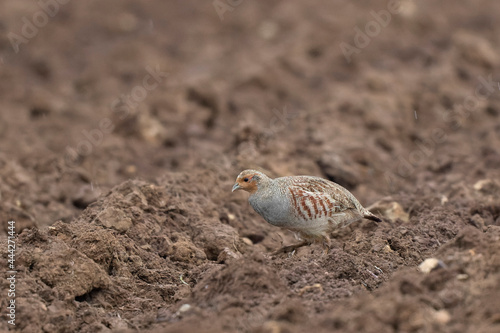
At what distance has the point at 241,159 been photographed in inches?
310

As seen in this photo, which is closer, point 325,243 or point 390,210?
point 325,243

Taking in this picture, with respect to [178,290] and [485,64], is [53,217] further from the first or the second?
[485,64]

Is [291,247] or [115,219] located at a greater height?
[291,247]

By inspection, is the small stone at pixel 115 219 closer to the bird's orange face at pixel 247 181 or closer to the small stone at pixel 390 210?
the bird's orange face at pixel 247 181

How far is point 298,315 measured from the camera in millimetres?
3756

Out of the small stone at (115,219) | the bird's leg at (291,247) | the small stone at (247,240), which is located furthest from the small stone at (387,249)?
the small stone at (115,219)

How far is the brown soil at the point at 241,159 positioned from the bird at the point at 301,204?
0.23 m

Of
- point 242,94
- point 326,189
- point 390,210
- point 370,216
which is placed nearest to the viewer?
point 326,189

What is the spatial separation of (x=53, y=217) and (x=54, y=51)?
7.28m

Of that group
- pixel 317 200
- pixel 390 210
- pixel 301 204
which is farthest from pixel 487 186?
pixel 301 204

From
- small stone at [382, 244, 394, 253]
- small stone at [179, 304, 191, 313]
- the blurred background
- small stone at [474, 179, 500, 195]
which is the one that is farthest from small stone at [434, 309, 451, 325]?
the blurred background

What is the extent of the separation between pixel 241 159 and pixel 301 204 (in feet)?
7.88

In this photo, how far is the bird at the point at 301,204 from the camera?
552 centimetres

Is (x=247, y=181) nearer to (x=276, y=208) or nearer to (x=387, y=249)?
(x=276, y=208)
